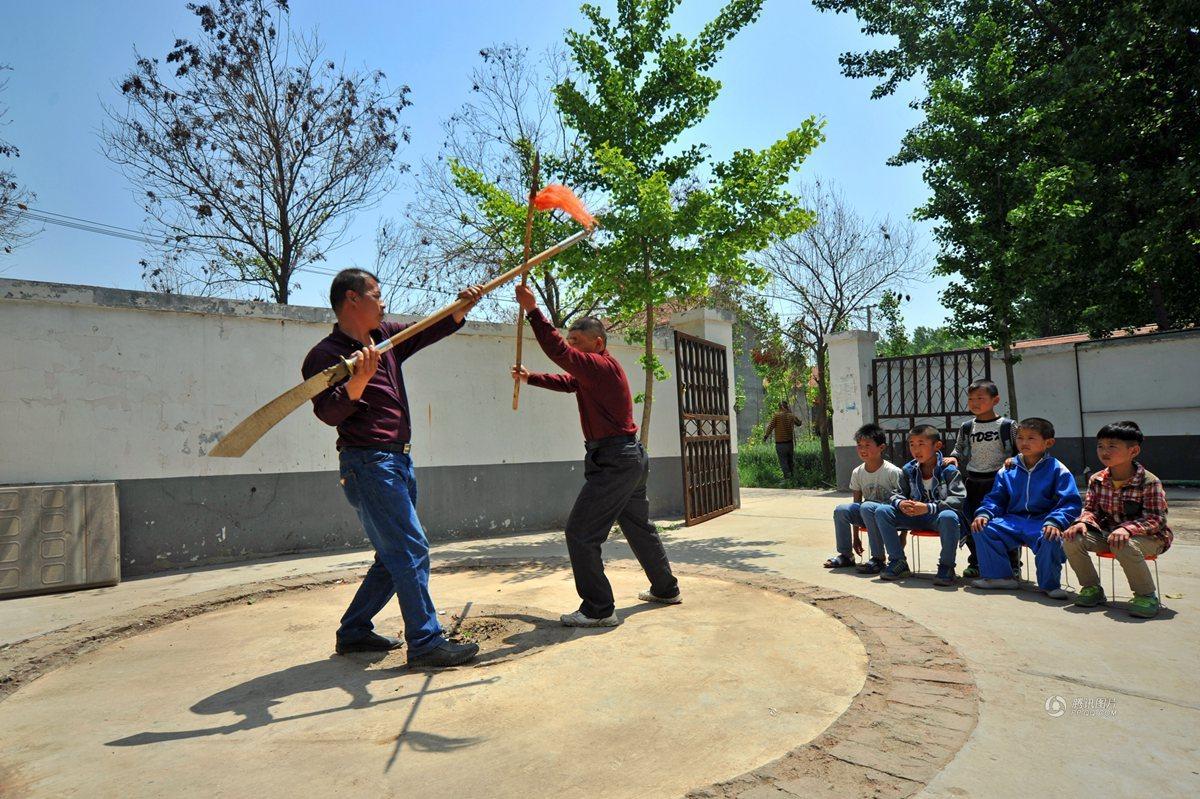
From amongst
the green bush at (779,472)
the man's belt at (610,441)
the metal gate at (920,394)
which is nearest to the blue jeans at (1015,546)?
the man's belt at (610,441)

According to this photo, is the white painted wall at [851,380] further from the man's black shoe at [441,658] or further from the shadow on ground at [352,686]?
the man's black shoe at [441,658]

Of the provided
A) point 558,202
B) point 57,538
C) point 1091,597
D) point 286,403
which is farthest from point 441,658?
point 57,538

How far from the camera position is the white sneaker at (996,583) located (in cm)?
482

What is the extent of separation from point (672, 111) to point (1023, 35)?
40.8 ft

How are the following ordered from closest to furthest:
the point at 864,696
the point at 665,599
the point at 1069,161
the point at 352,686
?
the point at 864,696 → the point at 352,686 → the point at 665,599 → the point at 1069,161

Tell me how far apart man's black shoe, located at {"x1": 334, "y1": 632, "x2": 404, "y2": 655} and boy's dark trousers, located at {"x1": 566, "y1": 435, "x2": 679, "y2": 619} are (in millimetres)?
1083

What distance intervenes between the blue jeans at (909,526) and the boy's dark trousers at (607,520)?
1.77 meters

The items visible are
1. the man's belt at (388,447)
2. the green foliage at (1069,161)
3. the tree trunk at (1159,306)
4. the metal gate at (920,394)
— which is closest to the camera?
the man's belt at (388,447)

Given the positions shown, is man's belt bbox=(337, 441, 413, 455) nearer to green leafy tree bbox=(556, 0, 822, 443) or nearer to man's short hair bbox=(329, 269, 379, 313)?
man's short hair bbox=(329, 269, 379, 313)

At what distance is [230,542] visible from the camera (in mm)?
7051

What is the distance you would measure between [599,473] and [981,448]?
3.03 metres

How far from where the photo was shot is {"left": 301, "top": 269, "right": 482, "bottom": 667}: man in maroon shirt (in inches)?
136

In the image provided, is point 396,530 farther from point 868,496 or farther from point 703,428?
point 703,428

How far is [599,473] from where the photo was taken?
14.5 feet
